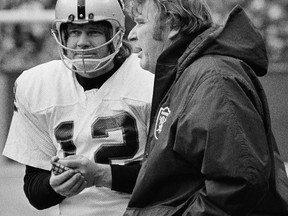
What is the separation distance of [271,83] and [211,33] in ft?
12.3

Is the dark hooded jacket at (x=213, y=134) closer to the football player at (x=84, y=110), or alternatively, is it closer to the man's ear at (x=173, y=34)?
the man's ear at (x=173, y=34)

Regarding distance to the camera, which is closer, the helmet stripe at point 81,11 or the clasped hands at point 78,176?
the clasped hands at point 78,176

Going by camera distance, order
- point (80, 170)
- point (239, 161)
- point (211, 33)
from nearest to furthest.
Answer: point (239, 161) → point (211, 33) → point (80, 170)

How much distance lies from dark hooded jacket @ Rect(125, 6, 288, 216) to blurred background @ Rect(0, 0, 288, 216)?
3599 millimetres

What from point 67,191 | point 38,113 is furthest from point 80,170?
point 38,113

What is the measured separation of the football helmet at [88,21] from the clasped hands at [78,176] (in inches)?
14.3

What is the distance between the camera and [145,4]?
2928 mm

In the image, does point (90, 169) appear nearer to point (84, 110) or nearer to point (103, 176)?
point (103, 176)

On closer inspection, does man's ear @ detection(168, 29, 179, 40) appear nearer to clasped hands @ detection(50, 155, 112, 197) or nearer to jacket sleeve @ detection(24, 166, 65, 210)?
clasped hands @ detection(50, 155, 112, 197)

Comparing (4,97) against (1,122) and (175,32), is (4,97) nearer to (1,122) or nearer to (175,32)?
(1,122)

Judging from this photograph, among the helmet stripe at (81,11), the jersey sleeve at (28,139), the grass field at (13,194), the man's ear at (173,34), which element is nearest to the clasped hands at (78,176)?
the jersey sleeve at (28,139)

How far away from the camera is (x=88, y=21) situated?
143 inches

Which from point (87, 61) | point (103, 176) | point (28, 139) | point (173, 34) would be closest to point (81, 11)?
point (87, 61)

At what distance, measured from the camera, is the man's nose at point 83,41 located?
3.58m
